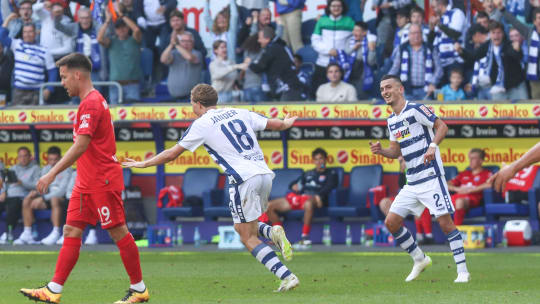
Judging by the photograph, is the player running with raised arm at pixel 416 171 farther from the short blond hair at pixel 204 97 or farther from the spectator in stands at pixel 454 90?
the spectator in stands at pixel 454 90

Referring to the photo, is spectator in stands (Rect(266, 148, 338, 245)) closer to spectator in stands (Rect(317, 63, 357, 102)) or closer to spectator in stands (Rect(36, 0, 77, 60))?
spectator in stands (Rect(317, 63, 357, 102))

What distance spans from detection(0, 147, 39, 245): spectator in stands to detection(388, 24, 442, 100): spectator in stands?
721cm

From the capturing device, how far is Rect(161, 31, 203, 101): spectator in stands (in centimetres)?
1966

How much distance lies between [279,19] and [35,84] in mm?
4776

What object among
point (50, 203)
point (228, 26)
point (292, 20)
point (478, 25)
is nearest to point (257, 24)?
point (228, 26)

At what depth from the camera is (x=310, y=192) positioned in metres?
19.1

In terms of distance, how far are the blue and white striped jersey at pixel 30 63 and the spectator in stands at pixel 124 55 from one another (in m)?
1.23

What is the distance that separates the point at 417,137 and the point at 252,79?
27.4 feet

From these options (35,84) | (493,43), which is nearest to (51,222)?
(35,84)

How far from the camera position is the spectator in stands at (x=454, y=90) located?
18.1m

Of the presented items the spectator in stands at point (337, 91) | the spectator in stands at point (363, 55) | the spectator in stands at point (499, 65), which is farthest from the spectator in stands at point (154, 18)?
the spectator in stands at point (499, 65)

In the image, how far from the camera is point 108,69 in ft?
67.4

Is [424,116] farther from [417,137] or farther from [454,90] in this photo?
[454,90]

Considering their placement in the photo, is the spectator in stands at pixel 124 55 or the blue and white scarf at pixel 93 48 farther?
the blue and white scarf at pixel 93 48
